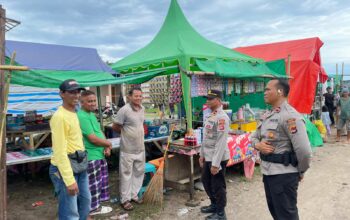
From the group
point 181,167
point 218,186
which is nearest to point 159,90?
point 181,167

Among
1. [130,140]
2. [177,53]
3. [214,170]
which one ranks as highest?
[177,53]

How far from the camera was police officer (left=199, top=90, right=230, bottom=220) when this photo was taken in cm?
331

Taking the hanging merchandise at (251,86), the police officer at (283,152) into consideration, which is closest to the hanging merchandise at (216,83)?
the hanging merchandise at (251,86)

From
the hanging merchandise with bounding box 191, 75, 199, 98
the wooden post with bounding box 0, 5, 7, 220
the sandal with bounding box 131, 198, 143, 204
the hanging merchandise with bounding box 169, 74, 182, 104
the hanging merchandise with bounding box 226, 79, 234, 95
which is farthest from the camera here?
the hanging merchandise with bounding box 226, 79, 234, 95

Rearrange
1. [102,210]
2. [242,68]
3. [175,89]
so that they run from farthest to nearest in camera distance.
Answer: [242,68] < [175,89] < [102,210]

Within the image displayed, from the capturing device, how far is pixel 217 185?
3.40m

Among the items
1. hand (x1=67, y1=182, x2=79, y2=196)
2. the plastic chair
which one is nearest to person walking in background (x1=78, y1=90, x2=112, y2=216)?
the plastic chair

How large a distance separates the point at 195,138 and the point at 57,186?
250cm

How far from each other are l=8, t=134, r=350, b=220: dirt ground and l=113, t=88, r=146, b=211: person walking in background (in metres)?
0.33

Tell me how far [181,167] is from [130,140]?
4.92ft

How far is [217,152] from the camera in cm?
329

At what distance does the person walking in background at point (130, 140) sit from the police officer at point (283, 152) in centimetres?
195

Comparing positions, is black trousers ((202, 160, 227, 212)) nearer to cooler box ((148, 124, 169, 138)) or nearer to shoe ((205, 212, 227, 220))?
shoe ((205, 212, 227, 220))

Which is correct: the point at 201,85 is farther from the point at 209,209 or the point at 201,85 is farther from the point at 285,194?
the point at 285,194
